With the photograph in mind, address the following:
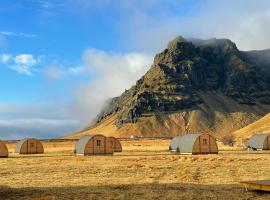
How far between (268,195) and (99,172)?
15233 mm

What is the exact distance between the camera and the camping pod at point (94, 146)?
60.2 m

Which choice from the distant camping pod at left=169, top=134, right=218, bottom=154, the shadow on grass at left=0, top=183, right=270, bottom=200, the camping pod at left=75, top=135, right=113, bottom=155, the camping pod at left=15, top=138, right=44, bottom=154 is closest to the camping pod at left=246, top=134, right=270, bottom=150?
the distant camping pod at left=169, top=134, right=218, bottom=154

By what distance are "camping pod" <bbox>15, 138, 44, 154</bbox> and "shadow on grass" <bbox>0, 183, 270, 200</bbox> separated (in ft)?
164

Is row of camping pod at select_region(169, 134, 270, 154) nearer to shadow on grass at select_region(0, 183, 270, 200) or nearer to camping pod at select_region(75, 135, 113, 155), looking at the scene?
camping pod at select_region(75, 135, 113, 155)

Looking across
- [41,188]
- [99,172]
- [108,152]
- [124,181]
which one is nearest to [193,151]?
[108,152]

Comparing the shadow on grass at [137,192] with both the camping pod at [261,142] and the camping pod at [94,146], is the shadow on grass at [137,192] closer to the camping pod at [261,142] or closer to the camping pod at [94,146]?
the camping pod at [94,146]

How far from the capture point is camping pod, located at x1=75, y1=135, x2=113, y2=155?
60.2 meters

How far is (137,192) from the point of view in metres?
20.8

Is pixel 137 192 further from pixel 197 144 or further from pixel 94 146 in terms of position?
pixel 197 144

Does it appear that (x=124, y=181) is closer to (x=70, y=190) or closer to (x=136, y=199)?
(x=70, y=190)

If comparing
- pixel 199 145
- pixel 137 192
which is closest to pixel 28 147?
pixel 199 145

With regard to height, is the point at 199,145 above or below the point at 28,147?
below

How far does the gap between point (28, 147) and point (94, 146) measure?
1700 cm

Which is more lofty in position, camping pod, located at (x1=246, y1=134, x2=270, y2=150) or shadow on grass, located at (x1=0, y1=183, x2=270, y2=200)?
camping pod, located at (x1=246, y1=134, x2=270, y2=150)
